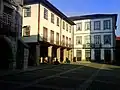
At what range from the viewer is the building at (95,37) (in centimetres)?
4394

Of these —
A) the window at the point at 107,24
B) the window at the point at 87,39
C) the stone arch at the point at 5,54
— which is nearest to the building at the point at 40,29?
the stone arch at the point at 5,54

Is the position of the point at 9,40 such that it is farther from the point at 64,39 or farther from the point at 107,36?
the point at 107,36

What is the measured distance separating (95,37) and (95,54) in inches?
148

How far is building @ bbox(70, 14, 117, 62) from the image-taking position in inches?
1730

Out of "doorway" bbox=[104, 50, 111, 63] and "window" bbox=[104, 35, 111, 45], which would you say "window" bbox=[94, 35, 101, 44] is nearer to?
"window" bbox=[104, 35, 111, 45]

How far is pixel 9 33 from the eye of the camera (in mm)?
19141

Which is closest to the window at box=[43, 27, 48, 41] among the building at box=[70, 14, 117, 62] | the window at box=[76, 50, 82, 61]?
the building at box=[70, 14, 117, 62]

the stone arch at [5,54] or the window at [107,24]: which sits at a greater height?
the window at [107,24]

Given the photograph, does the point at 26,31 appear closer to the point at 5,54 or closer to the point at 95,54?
the point at 5,54

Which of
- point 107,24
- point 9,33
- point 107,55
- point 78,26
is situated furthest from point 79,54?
point 9,33

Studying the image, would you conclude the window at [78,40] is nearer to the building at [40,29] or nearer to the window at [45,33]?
the building at [40,29]

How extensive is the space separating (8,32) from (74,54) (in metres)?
29.7

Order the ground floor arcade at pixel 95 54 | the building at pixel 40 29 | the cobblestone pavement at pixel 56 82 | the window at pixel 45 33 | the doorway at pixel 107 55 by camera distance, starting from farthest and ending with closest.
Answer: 1. the ground floor arcade at pixel 95 54
2. the doorway at pixel 107 55
3. the window at pixel 45 33
4. the building at pixel 40 29
5. the cobblestone pavement at pixel 56 82

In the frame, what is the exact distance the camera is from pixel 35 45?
2803 centimetres
